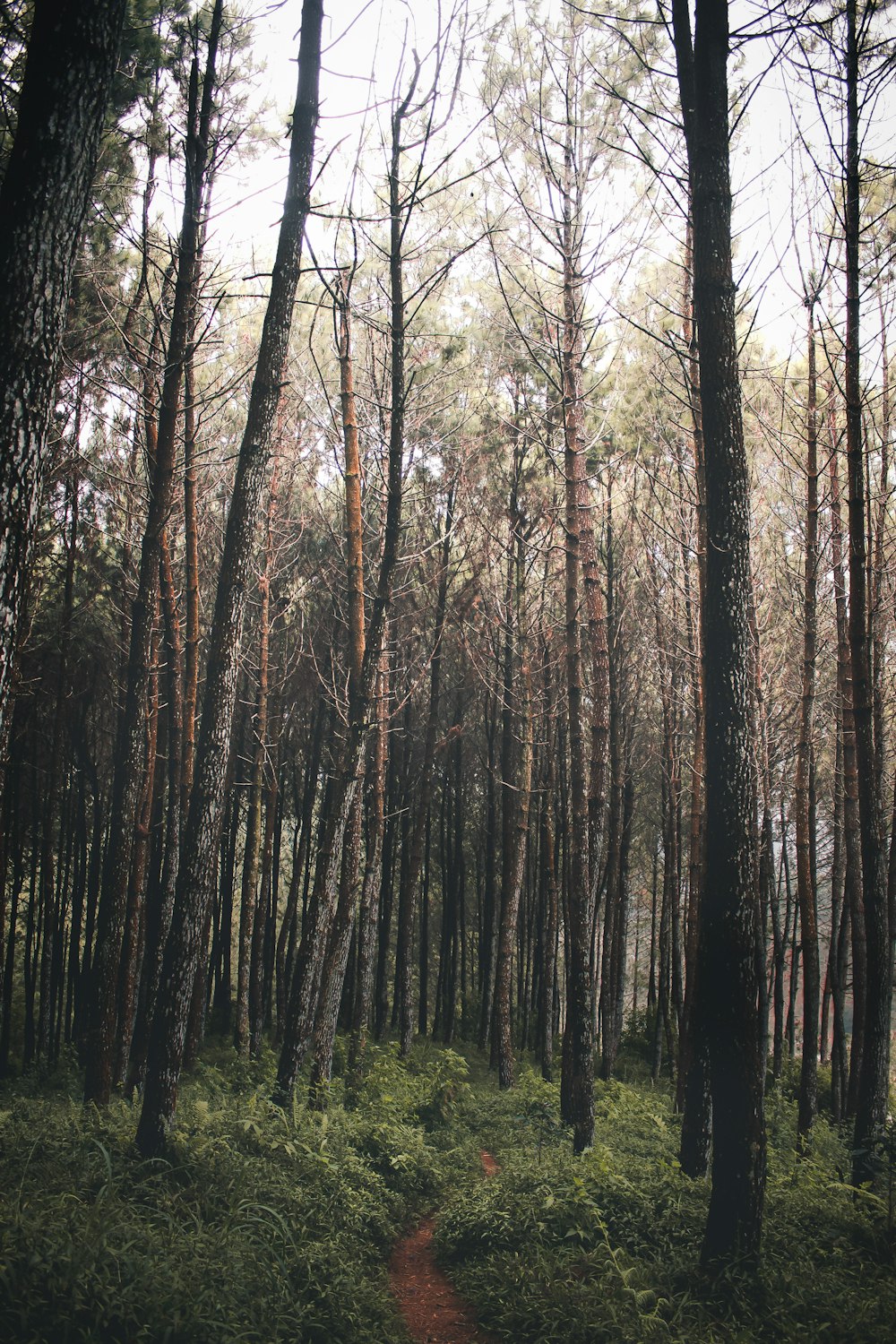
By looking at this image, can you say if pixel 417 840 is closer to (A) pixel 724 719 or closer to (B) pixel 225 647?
(B) pixel 225 647

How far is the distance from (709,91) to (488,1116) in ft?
37.9

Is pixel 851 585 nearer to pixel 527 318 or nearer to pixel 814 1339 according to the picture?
pixel 814 1339

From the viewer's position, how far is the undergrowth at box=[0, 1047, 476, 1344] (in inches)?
148

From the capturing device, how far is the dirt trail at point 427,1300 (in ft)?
17.2

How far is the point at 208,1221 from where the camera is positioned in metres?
5.25

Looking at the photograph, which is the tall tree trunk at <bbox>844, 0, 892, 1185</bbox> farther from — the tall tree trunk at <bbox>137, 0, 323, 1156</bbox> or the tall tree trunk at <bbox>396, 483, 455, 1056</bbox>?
the tall tree trunk at <bbox>396, 483, 455, 1056</bbox>

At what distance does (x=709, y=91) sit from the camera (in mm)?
5562

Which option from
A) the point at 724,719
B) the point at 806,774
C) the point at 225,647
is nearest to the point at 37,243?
the point at 225,647

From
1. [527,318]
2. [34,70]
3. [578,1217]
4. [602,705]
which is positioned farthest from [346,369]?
[578,1217]

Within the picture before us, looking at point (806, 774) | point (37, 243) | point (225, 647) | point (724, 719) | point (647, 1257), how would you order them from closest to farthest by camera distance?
point (37, 243) → point (724, 719) → point (647, 1257) → point (225, 647) → point (806, 774)

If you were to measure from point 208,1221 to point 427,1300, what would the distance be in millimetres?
1784

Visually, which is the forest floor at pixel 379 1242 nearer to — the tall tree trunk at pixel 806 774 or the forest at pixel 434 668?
the forest at pixel 434 668

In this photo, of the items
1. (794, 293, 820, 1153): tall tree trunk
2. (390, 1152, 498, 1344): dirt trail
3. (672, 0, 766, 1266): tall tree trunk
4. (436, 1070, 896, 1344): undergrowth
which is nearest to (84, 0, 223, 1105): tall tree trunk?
(390, 1152, 498, 1344): dirt trail

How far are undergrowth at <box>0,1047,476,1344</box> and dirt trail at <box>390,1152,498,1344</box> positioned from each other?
0.18m
